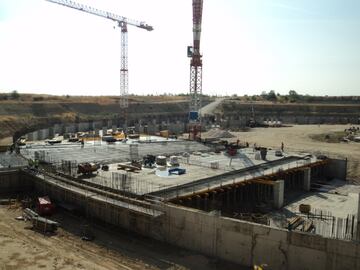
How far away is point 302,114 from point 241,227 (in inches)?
3751

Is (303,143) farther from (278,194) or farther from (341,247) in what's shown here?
(341,247)

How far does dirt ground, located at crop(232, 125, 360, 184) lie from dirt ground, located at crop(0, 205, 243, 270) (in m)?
25.2

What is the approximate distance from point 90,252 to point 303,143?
49061mm

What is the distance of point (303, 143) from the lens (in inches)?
2467

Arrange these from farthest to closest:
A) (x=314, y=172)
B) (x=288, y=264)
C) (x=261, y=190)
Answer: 1. (x=314, y=172)
2. (x=261, y=190)
3. (x=288, y=264)

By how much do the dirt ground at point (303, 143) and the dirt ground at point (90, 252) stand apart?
82.7 ft

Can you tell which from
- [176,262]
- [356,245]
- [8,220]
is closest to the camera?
[356,245]

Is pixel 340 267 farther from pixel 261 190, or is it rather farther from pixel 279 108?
pixel 279 108

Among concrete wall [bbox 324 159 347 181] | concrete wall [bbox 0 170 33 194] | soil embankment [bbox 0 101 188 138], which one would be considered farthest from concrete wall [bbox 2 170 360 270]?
soil embankment [bbox 0 101 188 138]

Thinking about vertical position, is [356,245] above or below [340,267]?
above

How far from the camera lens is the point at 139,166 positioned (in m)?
31.8

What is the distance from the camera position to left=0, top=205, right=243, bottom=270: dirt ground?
59.2ft

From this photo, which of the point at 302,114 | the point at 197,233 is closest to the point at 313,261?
the point at 197,233

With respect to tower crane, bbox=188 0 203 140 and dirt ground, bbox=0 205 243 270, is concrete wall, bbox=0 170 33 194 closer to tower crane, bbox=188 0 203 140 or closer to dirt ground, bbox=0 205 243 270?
dirt ground, bbox=0 205 243 270
